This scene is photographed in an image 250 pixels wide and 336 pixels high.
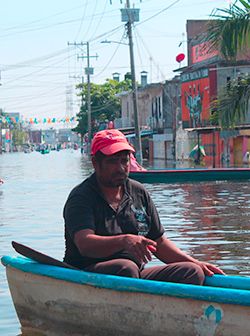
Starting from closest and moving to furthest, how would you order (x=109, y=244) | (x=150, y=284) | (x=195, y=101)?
(x=150, y=284) → (x=109, y=244) → (x=195, y=101)

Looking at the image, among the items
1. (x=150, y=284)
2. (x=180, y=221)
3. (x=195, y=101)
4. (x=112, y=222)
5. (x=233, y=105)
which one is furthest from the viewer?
(x=195, y=101)

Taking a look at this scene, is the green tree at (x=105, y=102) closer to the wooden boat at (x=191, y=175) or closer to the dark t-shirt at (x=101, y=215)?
the wooden boat at (x=191, y=175)

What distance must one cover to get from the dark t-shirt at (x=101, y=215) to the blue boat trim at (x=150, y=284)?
0.16 metres

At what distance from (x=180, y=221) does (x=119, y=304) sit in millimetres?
9674

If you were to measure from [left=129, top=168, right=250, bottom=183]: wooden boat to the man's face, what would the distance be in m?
20.9

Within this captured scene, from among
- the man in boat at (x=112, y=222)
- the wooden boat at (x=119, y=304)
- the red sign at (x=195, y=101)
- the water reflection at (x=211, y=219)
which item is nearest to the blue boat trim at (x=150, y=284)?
the wooden boat at (x=119, y=304)

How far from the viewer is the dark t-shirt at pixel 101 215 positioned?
5988 mm

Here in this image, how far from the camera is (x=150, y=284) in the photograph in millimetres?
5723

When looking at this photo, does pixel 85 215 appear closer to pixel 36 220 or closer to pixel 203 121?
pixel 36 220

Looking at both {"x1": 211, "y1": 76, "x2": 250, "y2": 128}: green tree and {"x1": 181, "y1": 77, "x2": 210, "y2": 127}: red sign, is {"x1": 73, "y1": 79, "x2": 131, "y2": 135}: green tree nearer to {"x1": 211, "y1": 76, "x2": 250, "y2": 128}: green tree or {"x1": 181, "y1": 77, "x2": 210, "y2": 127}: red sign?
{"x1": 181, "y1": 77, "x2": 210, "y2": 127}: red sign

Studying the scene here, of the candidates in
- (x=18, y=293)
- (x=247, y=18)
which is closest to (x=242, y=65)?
(x=247, y=18)

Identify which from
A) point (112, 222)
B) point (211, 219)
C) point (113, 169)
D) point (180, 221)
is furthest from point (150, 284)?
point (211, 219)

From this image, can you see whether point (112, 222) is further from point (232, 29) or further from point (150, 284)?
point (232, 29)

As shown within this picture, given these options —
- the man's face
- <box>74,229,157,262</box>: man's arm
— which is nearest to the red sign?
the man's face
